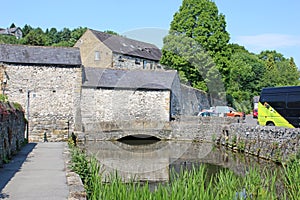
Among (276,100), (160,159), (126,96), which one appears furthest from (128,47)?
(160,159)

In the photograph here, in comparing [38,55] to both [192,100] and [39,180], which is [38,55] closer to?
[192,100]

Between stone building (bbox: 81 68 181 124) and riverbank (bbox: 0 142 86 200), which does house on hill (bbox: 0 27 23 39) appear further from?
riverbank (bbox: 0 142 86 200)

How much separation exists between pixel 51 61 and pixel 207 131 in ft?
31.5

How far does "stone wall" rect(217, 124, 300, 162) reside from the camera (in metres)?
12.4

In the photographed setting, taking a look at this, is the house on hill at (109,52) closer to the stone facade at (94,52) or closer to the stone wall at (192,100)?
the stone facade at (94,52)

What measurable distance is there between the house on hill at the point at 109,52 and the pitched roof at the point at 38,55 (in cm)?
1334

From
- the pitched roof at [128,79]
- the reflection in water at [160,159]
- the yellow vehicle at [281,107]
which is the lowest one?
the reflection in water at [160,159]

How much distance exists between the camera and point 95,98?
68.1ft

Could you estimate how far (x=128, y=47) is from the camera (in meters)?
37.6

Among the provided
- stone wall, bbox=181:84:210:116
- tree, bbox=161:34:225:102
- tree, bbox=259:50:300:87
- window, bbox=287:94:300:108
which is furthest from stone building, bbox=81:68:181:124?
tree, bbox=259:50:300:87

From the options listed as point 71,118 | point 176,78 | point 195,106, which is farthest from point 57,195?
point 195,106

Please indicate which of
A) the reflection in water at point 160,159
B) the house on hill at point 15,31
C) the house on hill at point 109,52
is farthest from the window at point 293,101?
the house on hill at point 15,31

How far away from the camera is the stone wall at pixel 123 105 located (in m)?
20.5

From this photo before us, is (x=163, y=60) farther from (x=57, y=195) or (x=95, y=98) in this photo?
(x=57, y=195)
